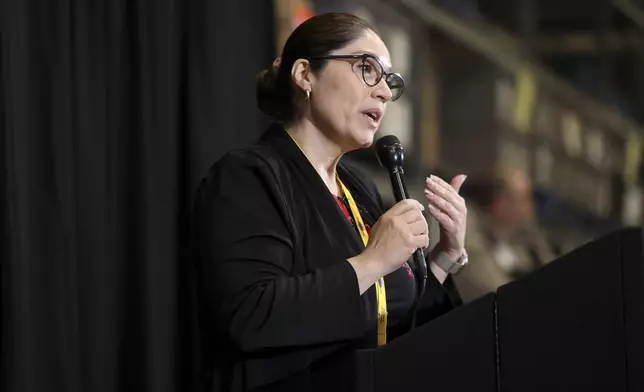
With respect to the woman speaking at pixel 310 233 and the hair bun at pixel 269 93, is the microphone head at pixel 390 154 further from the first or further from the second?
the hair bun at pixel 269 93

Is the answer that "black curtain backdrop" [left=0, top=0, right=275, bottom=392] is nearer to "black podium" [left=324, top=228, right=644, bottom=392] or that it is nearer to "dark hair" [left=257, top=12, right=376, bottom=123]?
"dark hair" [left=257, top=12, right=376, bottom=123]

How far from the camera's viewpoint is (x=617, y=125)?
4.20m

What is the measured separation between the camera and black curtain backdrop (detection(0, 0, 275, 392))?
1.25 meters

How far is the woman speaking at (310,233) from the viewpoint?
1.04 metres

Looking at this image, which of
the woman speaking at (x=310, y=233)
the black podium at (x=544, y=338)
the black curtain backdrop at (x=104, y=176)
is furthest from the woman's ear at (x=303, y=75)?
the black podium at (x=544, y=338)

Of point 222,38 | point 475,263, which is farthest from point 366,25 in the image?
point 475,263

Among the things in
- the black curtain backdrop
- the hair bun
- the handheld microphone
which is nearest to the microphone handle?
the handheld microphone

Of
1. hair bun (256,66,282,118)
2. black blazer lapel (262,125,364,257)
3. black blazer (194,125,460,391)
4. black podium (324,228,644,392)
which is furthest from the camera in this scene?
hair bun (256,66,282,118)

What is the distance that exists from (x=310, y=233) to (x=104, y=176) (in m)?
0.43

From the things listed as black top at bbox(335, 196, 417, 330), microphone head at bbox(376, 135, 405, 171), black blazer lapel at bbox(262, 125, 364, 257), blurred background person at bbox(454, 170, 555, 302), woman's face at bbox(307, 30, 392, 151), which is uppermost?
woman's face at bbox(307, 30, 392, 151)

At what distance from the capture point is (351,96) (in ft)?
3.94

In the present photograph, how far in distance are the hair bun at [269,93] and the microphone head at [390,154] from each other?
0.60 feet

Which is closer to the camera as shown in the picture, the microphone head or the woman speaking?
the woman speaking

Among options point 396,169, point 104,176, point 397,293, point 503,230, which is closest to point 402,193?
point 396,169
